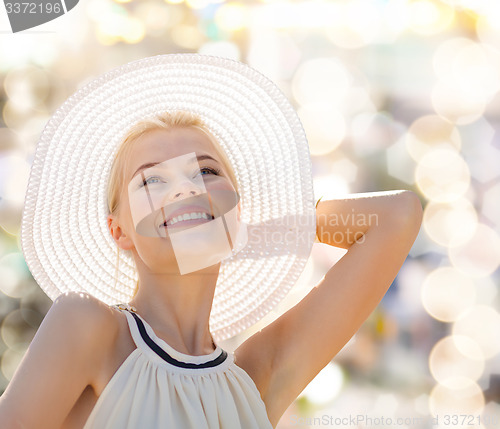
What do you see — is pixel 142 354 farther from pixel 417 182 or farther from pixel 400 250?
pixel 417 182

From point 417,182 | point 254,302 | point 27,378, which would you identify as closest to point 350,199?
point 254,302

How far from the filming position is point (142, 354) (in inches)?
41.4

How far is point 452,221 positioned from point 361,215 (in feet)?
13.3

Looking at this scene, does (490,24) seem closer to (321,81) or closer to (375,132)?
(375,132)

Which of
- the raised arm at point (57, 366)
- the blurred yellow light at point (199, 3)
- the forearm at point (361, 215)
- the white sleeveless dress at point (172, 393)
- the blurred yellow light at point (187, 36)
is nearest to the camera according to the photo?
the raised arm at point (57, 366)

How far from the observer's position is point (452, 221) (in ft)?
17.0

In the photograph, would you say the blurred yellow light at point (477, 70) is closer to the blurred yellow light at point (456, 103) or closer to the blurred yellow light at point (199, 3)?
the blurred yellow light at point (456, 103)

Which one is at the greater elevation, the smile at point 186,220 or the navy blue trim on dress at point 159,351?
the smile at point 186,220

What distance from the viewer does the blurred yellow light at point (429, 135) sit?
506 cm

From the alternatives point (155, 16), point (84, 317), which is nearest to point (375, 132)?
point (155, 16)

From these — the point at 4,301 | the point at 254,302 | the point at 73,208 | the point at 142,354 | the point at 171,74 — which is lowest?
the point at 4,301

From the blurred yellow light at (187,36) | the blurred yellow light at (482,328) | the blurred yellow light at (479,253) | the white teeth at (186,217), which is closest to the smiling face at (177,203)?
the white teeth at (186,217)

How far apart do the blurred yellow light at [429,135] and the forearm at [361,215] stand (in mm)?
3744

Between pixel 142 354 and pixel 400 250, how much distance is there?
64 cm
